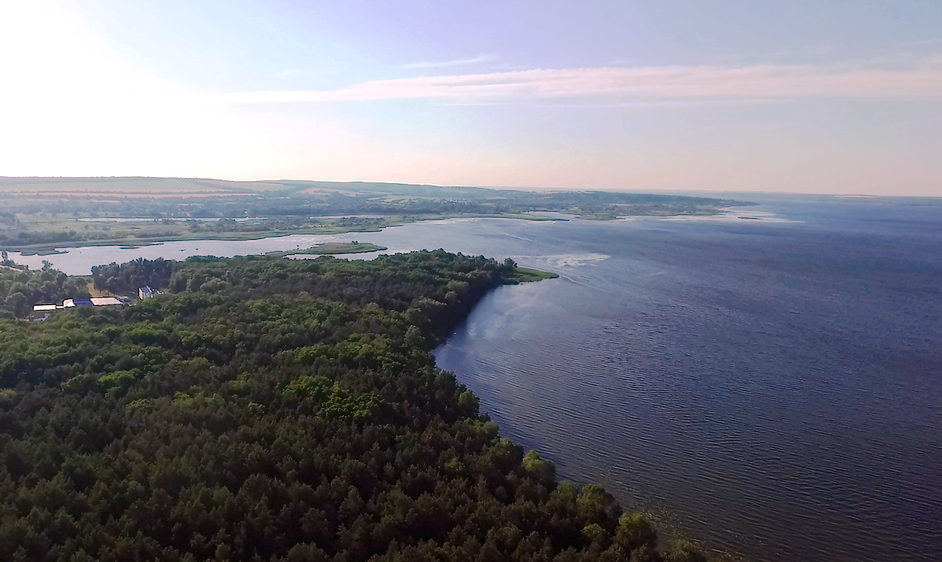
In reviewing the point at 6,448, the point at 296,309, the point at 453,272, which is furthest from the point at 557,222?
the point at 6,448

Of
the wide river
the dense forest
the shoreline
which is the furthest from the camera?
the shoreline

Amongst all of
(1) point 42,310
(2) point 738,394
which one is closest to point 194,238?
(1) point 42,310

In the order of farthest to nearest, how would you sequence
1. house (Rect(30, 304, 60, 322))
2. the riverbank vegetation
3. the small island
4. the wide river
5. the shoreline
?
the riverbank vegetation, the shoreline, the small island, house (Rect(30, 304, 60, 322)), the wide river

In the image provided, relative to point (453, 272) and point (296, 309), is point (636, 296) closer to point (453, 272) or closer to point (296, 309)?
point (453, 272)

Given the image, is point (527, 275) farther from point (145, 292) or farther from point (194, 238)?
point (194, 238)

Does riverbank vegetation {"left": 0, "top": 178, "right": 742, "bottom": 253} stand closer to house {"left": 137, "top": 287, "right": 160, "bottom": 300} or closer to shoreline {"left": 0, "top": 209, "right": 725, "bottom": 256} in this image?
shoreline {"left": 0, "top": 209, "right": 725, "bottom": 256}

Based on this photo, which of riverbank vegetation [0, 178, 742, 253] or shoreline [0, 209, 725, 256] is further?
riverbank vegetation [0, 178, 742, 253]

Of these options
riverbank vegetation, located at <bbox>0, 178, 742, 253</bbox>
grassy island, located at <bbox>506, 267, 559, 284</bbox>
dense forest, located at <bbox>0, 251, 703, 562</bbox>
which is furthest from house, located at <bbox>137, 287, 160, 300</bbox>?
riverbank vegetation, located at <bbox>0, 178, 742, 253</bbox>

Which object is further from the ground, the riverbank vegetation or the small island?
the riverbank vegetation
